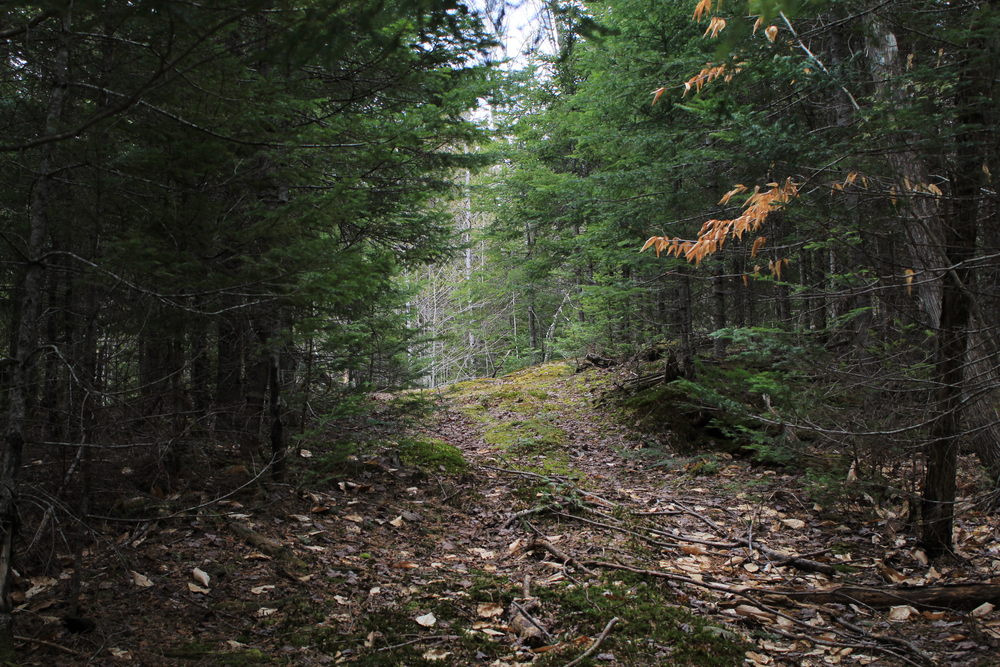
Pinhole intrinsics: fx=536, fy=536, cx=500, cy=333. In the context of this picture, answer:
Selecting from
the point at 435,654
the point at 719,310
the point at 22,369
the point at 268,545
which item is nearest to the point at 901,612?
the point at 435,654

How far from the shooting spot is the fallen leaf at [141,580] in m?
3.55

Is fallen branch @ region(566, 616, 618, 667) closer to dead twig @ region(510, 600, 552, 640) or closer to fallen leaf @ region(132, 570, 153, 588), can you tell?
dead twig @ region(510, 600, 552, 640)

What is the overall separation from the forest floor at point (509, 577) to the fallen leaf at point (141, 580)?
0.02m

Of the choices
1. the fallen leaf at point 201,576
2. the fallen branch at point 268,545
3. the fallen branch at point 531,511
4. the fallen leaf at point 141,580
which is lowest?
the fallen branch at point 531,511

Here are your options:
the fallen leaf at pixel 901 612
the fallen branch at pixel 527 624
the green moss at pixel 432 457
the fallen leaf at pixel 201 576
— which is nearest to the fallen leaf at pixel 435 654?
the fallen branch at pixel 527 624

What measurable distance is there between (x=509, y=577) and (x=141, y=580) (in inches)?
103

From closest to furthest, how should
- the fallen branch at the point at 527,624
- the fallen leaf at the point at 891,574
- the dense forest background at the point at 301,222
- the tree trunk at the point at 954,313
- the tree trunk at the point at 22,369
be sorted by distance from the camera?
the tree trunk at the point at 22,369, the dense forest background at the point at 301,222, the fallen branch at the point at 527,624, the tree trunk at the point at 954,313, the fallen leaf at the point at 891,574

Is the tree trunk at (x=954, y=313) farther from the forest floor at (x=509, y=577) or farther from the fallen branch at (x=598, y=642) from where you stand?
the fallen branch at (x=598, y=642)

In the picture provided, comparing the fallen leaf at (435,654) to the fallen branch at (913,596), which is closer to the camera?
the fallen leaf at (435,654)

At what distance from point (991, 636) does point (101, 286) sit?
239 inches

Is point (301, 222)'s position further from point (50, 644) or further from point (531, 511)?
point (531, 511)

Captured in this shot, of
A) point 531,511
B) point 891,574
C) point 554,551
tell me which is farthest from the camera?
point 531,511

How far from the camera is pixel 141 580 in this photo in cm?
359

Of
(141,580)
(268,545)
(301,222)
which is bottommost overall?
(268,545)
